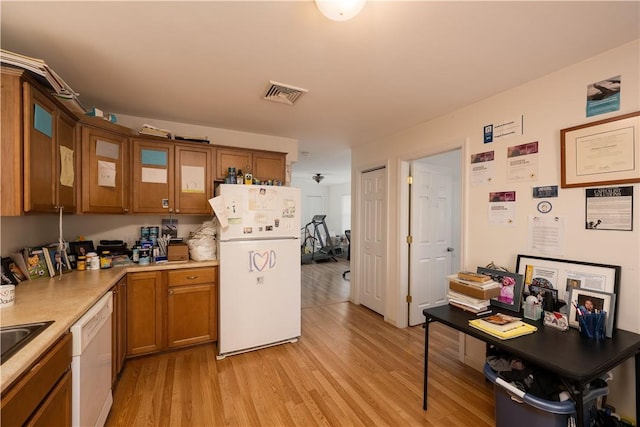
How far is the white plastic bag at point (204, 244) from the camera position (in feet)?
8.63

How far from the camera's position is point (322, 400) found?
195 centimetres

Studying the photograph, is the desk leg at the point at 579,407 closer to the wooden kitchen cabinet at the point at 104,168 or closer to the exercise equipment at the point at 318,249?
the wooden kitchen cabinet at the point at 104,168

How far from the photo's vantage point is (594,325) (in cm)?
149

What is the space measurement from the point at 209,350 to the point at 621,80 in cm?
372

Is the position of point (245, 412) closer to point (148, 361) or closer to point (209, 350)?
point (209, 350)

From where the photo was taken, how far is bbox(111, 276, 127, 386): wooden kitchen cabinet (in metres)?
1.98

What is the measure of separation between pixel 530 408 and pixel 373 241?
94.1 inches

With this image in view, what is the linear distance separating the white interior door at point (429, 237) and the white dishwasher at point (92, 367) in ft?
9.45

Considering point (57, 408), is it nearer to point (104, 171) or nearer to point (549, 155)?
point (104, 171)

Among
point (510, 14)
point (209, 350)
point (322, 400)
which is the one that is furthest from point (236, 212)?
point (510, 14)

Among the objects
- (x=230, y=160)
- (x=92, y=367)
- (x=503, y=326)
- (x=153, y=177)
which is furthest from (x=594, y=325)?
(x=153, y=177)

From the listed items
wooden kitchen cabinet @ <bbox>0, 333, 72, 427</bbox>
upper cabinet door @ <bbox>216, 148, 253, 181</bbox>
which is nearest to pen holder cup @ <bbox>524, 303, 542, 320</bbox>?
wooden kitchen cabinet @ <bbox>0, 333, 72, 427</bbox>

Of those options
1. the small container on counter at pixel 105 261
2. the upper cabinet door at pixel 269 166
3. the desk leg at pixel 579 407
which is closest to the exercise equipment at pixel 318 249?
the upper cabinet door at pixel 269 166

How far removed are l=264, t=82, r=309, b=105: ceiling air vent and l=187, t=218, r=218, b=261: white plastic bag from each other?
132 centimetres
